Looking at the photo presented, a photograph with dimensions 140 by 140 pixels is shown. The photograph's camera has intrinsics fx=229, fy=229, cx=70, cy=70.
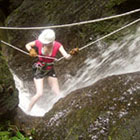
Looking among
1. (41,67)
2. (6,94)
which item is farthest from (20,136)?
(41,67)

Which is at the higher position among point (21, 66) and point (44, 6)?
point (44, 6)

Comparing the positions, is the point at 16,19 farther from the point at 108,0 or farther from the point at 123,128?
the point at 123,128

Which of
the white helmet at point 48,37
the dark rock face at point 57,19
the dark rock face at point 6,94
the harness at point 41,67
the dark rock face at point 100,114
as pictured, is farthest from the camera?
the dark rock face at point 57,19

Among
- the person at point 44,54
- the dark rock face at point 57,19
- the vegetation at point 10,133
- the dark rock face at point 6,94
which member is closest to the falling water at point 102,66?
the dark rock face at point 57,19

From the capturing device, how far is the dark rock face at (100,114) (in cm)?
264

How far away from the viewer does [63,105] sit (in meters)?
3.32

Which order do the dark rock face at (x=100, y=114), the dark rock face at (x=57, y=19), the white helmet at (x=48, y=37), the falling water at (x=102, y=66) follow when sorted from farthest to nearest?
the dark rock face at (x=57, y=19) < the falling water at (x=102, y=66) < the white helmet at (x=48, y=37) < the dark rock face at (x=100, y=114)

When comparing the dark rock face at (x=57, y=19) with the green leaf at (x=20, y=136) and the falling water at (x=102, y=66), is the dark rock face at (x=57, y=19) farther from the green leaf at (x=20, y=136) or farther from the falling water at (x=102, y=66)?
the green leaf at (x=20, y=136)

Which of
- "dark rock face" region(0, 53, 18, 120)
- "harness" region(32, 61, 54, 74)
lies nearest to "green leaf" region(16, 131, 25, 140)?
"dark rock face" region(0, 53, 18, 120)

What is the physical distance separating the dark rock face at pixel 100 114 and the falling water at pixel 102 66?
7.28 feet

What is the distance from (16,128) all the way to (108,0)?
4.44 m

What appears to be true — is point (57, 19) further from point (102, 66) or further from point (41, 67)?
point (41, 67)

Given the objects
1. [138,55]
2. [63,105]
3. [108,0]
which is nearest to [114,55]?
[138,55]

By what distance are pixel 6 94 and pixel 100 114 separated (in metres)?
1.50
